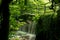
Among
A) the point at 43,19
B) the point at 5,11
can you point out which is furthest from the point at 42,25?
the point at 5,11

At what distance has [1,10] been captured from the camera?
1.28 m

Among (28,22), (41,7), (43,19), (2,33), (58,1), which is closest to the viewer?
(2,33)

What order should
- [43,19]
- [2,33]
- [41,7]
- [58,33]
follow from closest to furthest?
[2,33] → [58,33] → [43,19] → [41,7]

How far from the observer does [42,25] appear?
343 inches

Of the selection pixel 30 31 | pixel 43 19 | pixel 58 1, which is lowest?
pixel 30 31

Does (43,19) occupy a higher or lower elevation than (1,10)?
lower

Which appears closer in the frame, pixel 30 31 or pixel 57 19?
pixel 57 19

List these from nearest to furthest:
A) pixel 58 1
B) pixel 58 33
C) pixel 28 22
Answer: pixel 58 33, pixel 58 1, pixel 28 22

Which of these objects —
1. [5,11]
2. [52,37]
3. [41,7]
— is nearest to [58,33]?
[52,37]

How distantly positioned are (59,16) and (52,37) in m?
→ 1.06

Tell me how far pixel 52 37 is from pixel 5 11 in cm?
643

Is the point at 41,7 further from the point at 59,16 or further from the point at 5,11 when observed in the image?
the point at 5,11

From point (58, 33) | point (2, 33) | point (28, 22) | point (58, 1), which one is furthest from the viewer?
point (28, 22)

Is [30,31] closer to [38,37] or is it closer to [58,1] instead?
[38,37]
